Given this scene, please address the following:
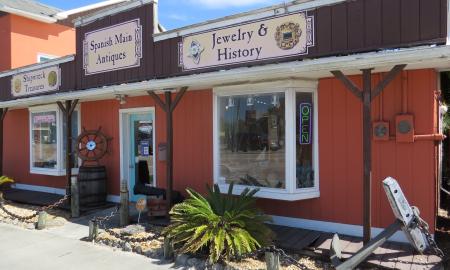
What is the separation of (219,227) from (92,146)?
5.03 m

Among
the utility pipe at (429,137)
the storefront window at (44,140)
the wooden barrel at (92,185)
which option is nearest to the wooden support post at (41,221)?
the wooden barrel at (92,185)

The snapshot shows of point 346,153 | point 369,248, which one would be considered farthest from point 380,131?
point 369,248

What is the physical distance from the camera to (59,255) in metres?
6.33

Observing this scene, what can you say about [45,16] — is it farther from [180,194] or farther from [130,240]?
[130,240]

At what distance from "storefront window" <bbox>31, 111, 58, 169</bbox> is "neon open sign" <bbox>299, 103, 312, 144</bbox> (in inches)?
268

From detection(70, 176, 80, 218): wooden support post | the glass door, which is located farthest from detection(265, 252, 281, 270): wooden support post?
detection(70, 176, 80, 218): wooden support post

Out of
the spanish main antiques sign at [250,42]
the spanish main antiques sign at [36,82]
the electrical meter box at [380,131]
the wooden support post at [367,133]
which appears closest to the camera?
the wooden support post at [367,133]

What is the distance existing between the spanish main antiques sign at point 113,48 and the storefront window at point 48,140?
5.47 ft

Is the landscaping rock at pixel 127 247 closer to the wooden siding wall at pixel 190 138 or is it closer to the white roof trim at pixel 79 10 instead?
the wooden siding wall at pixel 190 138

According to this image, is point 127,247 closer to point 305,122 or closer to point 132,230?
point 132,230

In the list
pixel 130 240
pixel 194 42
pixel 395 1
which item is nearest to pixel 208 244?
pixel 130 240

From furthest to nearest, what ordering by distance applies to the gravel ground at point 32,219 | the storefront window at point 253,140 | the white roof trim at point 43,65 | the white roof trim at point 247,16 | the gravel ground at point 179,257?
the white roof trim at point 43,65, the gravel ground at point 32,219, the storefront window at point 253,140, the white roof trim at point 247,16, the gravel ground at point 179,257

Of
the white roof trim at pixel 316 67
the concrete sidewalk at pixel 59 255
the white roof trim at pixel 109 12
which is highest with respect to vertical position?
the white roof trim at pixel 109 12

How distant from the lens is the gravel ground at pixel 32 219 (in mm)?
8109
